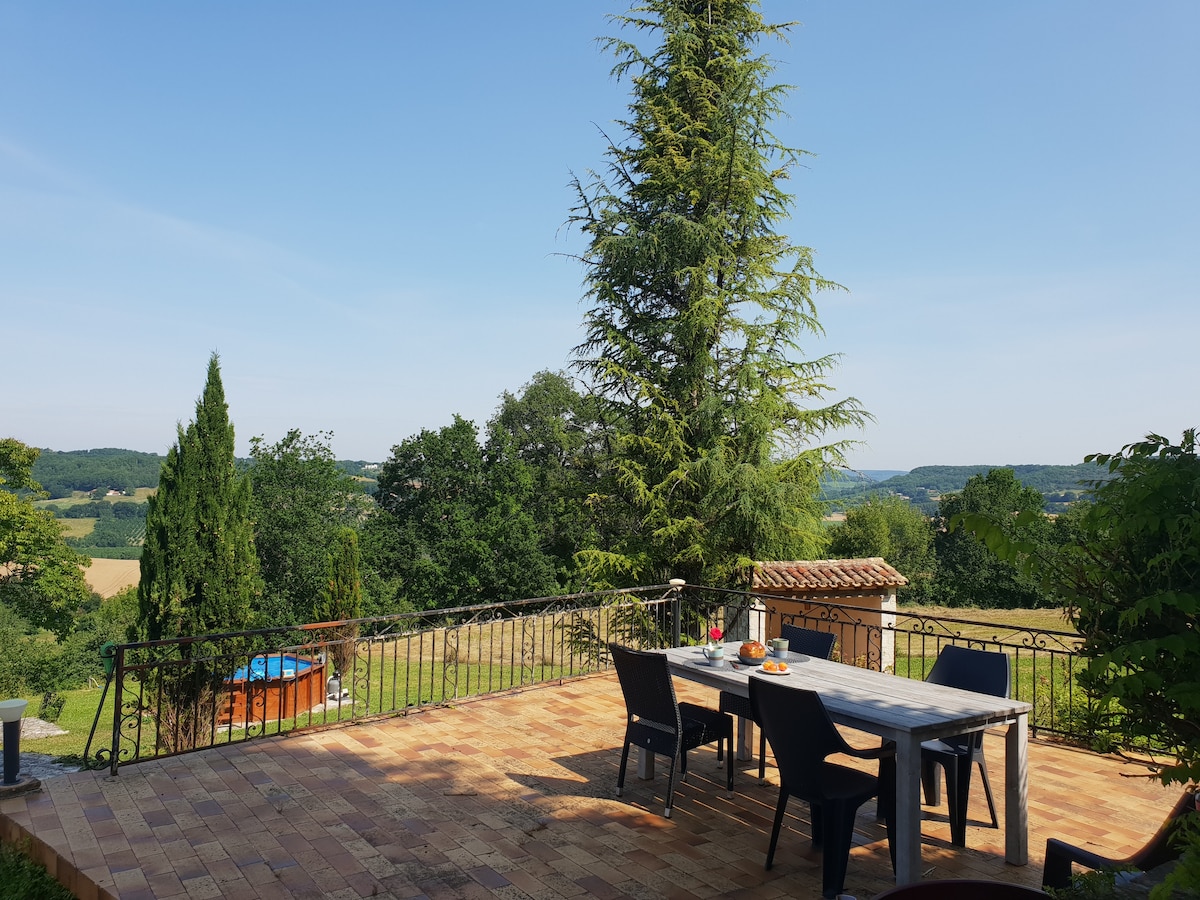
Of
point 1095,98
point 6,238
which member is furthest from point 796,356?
point 6,238

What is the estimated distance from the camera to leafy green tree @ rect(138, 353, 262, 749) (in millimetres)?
9297

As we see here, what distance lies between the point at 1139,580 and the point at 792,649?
3.77 meters

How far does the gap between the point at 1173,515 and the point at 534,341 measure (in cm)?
2132

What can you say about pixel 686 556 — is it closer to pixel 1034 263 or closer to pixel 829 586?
pixel 829 586

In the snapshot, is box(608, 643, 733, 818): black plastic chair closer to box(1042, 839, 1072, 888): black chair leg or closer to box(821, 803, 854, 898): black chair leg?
box(821, 803, 854, 898): black chair leg

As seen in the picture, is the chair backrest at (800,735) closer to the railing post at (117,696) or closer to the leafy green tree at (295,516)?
the railing post at (117,696)

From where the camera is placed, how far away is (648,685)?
4.31m

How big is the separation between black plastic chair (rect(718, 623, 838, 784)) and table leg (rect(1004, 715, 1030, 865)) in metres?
1.28

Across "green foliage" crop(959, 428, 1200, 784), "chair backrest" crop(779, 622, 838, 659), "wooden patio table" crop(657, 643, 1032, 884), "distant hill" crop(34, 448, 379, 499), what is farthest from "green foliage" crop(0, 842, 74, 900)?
"distant hill" crop(34, 448, 379, 499)

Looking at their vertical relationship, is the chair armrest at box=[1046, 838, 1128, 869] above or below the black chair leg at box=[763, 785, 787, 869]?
above

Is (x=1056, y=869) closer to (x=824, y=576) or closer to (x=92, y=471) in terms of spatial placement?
(x=824, y=576)

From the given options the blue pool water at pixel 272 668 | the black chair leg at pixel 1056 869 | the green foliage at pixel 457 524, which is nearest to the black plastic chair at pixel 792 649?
the black chair leg at pixel 1056 869

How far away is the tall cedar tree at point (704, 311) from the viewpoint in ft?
39.4

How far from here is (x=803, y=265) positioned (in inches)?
482
